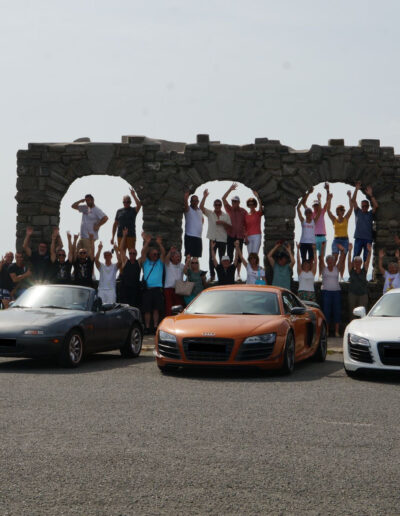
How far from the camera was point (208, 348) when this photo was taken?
12.3m

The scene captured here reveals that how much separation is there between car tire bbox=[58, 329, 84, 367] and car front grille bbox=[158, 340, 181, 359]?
5.21 feet

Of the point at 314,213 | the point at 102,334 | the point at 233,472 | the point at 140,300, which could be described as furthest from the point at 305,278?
the point at 233,472

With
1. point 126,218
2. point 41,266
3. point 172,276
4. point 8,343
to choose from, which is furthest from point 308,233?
point 8,343

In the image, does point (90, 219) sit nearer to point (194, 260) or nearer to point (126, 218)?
point (126, 218)

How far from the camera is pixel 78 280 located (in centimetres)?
1959

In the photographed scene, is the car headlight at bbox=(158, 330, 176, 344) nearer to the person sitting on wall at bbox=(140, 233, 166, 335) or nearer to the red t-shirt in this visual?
the person sitting on wall at bbox=(140, 233, 166, 335)

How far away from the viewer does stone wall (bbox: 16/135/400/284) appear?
2262cm

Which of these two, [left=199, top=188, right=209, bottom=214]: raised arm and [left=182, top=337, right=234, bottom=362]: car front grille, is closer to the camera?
[left=182, top=337, right=234, bottom=362]: car front grille

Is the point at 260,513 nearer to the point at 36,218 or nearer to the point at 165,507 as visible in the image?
the point at 165,507

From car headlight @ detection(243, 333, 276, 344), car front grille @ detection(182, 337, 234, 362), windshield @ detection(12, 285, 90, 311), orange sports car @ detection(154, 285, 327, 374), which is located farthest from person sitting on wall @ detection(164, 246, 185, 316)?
car headlight @ detection(243, 333, 276, 344)

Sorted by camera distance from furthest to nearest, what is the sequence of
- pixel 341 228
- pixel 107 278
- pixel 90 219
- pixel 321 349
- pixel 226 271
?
pixel 90 219 < pixel 341 228 < pixel 226 271 < pixel 107 278 < pixel 321 349

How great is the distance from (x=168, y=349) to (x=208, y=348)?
67 cm

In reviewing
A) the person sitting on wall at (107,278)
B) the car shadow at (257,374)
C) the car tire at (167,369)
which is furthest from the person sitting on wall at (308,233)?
the car tire at (167,369)

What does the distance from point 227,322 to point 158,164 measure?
1081 centimetres
